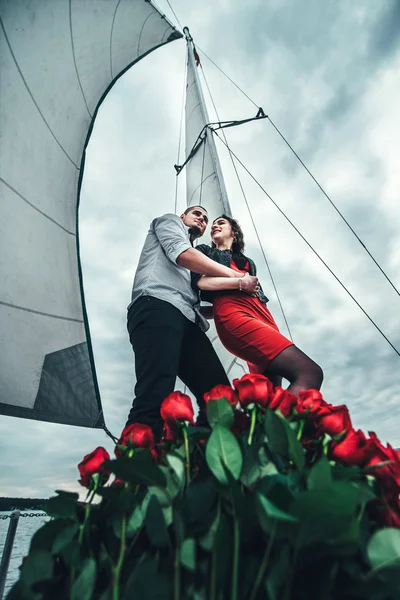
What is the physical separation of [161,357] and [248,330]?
1.36 feet

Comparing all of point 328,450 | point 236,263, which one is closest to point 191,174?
point 236,263

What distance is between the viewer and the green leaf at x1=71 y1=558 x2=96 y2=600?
38 centimetres

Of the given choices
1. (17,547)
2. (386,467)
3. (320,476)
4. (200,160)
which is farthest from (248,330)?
(17,547)

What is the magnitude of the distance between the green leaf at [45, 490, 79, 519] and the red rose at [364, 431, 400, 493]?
383 millimetres

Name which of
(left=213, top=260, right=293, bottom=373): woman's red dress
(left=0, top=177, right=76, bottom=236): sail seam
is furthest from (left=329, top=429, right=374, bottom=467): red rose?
(left=0, top=177, right=76, bottom=236): sail seam

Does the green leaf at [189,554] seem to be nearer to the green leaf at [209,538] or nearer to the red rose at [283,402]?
the green leaf at [209,538]

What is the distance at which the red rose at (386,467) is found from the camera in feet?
1.45

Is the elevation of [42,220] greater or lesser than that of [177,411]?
greater

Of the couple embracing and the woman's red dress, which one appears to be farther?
the woman's red dress

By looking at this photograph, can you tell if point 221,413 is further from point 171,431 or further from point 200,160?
point 200,160

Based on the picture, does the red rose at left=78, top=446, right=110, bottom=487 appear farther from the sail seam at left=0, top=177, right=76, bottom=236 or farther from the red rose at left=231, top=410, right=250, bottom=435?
the sail seam at left=0, top=177, right=76, bottom=236

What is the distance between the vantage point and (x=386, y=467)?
0.44 metres

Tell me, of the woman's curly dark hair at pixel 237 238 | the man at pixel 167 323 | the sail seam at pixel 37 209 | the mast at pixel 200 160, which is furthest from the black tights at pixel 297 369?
the mast at pixel 200 160

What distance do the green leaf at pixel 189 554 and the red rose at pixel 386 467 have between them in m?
0.24
